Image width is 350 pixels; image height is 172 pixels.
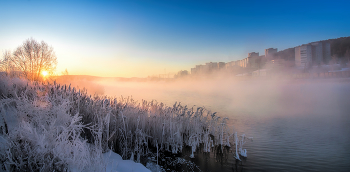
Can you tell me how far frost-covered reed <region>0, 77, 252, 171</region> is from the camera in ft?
8.39

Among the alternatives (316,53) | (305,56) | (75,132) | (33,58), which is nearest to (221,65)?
(305,56)

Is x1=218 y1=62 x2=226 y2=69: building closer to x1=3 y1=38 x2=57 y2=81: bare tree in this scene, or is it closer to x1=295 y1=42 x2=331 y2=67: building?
x1=295 y1=42 x2=331 y2=67: building

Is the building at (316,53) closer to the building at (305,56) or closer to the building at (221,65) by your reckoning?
the building at (305,56)

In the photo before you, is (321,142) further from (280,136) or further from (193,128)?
(193,128)

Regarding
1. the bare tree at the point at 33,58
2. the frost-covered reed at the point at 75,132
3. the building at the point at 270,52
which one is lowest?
the frost-covered reed at the point at 75,132

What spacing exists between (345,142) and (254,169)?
6781mm

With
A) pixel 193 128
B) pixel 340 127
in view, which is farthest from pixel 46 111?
pixel 340 127

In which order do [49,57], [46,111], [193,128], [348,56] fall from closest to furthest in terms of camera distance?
[46,111] < [193,128] < [49,57] < [348,56]

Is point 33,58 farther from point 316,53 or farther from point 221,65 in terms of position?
point 221,65

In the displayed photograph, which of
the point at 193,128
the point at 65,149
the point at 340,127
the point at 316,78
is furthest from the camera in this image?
the point at 316,78

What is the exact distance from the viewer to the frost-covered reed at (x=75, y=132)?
8.39 feet

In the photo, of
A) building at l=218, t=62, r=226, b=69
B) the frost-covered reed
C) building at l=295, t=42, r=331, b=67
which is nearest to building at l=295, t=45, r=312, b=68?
building at l=295, t=42, r=331, b=67

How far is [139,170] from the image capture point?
13.6 feet

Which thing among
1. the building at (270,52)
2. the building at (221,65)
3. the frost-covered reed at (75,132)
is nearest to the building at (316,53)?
the building at (270,52)
